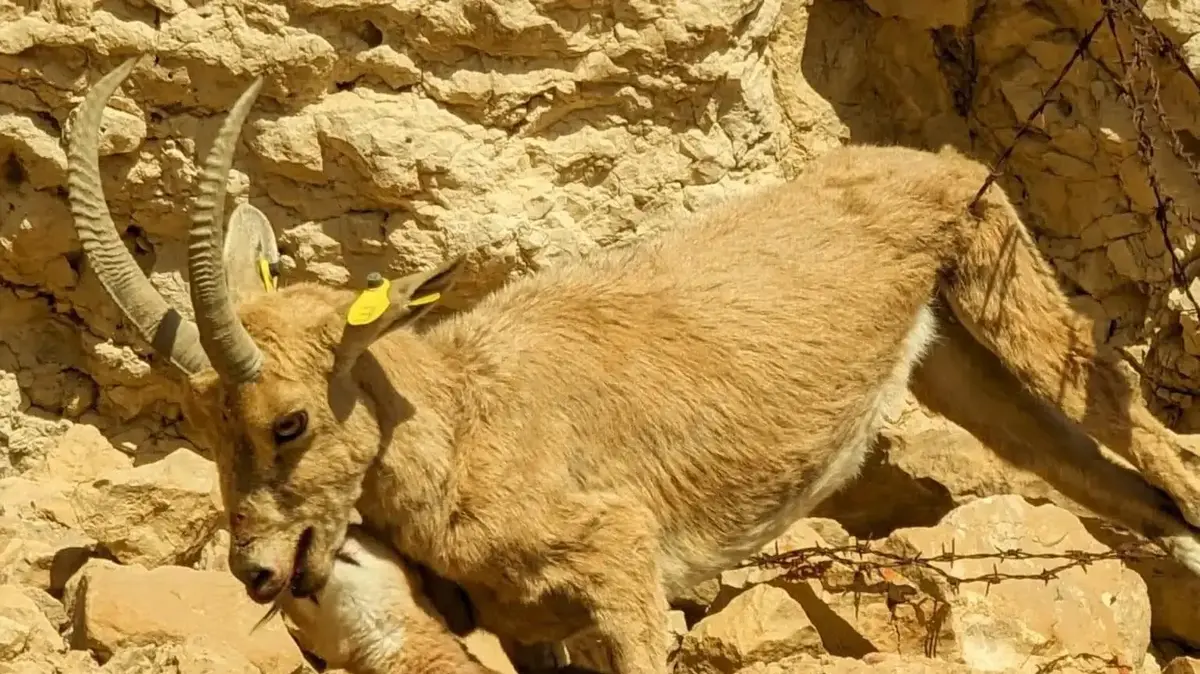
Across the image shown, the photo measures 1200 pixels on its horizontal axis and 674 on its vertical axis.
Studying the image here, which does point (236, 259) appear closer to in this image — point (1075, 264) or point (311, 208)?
point (311, 208)

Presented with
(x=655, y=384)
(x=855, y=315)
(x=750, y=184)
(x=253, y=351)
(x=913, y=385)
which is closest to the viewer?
(x=253, y=351)

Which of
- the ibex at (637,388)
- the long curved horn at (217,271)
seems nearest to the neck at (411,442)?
the ibex at (637,388)

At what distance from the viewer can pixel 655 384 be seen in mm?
6617

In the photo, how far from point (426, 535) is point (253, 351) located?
0.94 m

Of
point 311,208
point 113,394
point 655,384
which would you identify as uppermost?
point 655,384

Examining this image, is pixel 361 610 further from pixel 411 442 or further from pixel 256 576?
pixel 411 442

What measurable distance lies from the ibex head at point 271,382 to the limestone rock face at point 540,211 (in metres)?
1.12

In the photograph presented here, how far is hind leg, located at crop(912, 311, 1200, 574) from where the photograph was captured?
7.73 metres

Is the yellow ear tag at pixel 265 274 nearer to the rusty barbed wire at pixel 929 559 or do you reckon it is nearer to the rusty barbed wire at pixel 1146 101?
the rusty barbed wire at pixel 929 559

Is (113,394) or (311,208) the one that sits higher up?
(311,208)

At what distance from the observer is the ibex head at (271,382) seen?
5508mm

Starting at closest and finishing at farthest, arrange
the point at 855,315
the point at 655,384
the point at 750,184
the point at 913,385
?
the point at 655,384 < the point at 855,315 < the point at 913,385 < the point at 750,184

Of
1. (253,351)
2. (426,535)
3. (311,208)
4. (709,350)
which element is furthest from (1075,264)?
(253,351)

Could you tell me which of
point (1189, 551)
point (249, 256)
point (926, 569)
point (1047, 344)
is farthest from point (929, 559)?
point (249, 256)
